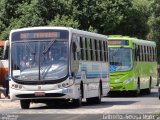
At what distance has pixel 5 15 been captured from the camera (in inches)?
1953

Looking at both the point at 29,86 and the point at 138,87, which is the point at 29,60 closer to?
the point at 29,86

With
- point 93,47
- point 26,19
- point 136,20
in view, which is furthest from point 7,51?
point 136,20

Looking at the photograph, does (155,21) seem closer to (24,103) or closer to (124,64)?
(124,64)

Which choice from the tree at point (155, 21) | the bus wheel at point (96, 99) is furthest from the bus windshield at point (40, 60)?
the tree at point (155, 21)

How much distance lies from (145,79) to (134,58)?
152 inches

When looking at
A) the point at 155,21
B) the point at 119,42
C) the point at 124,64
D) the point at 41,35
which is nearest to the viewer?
the point at 41,35

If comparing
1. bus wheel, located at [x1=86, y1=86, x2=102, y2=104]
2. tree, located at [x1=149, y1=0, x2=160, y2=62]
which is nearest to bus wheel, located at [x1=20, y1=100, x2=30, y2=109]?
bus wheel, located at [x1=86, y1=86, x2=102, y2=104]

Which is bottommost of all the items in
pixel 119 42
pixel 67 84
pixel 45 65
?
pixel 67 84

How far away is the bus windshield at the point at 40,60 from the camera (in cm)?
2316

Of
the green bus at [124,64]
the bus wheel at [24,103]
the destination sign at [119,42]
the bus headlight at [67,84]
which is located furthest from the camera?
the destination sign at [119,42]

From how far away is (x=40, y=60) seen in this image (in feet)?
76.7

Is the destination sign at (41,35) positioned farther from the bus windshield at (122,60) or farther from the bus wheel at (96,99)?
the bus windshield at (122,60)

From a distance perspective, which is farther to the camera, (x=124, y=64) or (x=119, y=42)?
(x=119, y=42)

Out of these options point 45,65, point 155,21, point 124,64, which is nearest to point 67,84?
point 45,65
